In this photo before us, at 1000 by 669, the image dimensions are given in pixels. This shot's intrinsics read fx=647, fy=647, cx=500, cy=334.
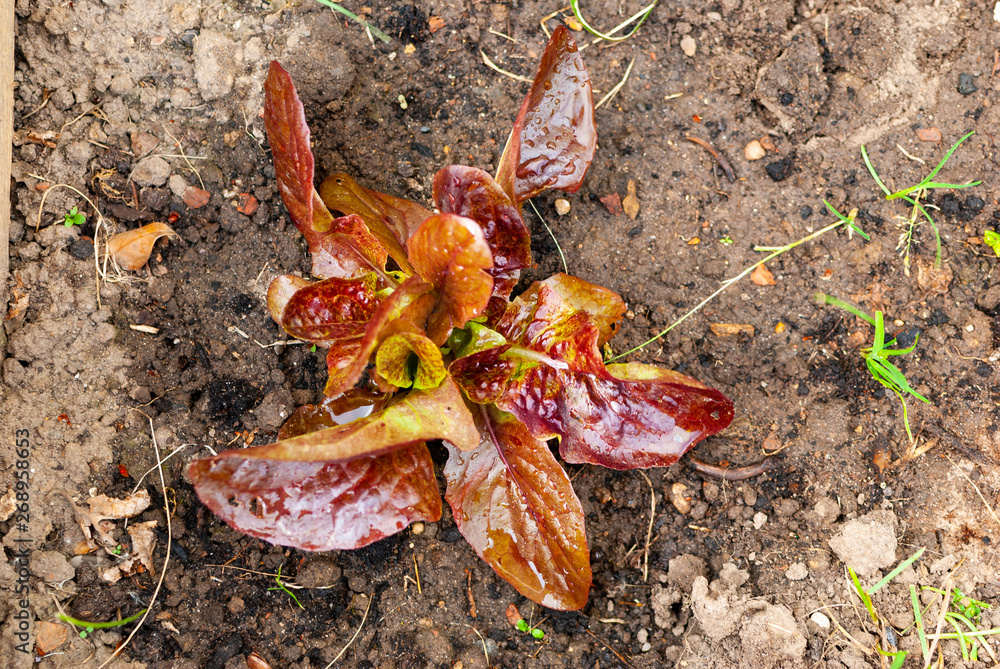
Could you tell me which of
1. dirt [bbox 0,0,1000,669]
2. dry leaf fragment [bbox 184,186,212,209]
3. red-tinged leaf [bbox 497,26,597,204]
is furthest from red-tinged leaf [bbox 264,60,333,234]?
red-tinged leaf [bbox 497,26,597,204]

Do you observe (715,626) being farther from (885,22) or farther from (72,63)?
(72,63)

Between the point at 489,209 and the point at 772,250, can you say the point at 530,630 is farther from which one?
the point at 772,250

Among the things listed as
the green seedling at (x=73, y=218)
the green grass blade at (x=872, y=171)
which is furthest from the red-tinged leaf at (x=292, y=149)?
the green grass blade at (x=872, y=171)

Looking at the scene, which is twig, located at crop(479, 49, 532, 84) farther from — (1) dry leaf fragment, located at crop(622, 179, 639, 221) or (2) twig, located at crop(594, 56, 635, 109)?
(1) dry leaf fragment, located at crop(622, 179, 639, 221)

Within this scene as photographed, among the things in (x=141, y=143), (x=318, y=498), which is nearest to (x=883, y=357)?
(x=318, y=498)

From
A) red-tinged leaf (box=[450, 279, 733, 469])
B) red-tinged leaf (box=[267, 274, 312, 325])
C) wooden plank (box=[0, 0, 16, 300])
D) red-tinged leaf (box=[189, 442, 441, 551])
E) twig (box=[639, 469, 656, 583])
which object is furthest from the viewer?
twig (box=[639, 469, 656, 583])

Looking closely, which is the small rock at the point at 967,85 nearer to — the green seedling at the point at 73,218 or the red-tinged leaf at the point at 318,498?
the red-tinged leaf at the point at 318,498

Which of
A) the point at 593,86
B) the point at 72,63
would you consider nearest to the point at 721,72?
the point at 593,86
